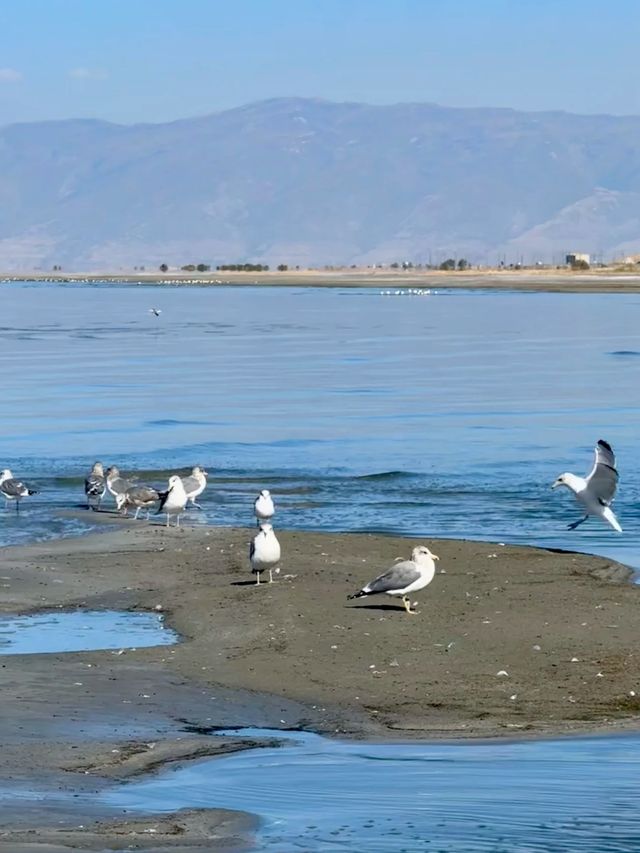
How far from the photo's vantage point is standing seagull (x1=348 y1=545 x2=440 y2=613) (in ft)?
53.4

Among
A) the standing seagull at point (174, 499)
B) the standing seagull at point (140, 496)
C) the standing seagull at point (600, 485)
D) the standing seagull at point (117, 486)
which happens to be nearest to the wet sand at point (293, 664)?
the standing seagull at point (600, 485)

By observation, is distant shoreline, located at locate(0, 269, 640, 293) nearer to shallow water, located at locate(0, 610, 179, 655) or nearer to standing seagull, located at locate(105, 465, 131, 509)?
standing seagull, located at locate(105, 465, 131, 509)

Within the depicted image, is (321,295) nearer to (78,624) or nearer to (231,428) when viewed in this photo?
(231,428)

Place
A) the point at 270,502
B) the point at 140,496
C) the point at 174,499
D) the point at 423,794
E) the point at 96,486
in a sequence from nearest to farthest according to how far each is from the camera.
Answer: the point at 423,794 → the point at 270,502 → the point at 174,499 → the point at 140,496 → the point at 96,486

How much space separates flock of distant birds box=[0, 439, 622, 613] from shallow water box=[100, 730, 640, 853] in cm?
442

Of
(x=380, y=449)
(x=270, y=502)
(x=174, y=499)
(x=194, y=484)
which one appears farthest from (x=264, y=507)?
(x=380, y=449)

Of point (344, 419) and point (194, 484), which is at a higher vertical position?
point (194, 484)

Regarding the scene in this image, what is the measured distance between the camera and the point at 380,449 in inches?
Answer: 1211

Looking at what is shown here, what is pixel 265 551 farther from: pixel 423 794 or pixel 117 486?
pixel 423 794

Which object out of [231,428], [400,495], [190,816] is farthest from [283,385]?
[190,816]

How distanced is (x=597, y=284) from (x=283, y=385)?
10310 centimetres

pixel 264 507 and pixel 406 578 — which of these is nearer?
pixel 406 578

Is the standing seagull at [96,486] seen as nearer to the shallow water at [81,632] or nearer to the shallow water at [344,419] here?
the shallow water at [344,419]

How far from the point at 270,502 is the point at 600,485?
149 inches
